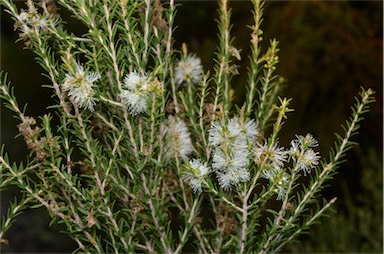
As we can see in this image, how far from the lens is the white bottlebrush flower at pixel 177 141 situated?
80 cm

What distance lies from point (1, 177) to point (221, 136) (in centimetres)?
29

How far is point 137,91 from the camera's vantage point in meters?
0.69

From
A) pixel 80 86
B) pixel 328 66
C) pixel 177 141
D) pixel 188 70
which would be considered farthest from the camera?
pixel 328 66

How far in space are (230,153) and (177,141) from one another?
12cm

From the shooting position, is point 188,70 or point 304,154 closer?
point 304,154

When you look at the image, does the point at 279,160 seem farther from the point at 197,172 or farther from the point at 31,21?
the point at 31,21

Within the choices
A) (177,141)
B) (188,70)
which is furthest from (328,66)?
(177,141)

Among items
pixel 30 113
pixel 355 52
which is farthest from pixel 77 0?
pixel 30 113

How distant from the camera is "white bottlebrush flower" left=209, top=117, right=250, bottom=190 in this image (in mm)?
694

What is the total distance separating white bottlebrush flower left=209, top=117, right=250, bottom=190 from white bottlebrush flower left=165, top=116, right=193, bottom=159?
0.31 ft

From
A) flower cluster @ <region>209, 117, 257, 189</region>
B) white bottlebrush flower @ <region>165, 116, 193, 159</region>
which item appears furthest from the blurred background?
flower cluster @ <region>209, 117, 257, 189</region>

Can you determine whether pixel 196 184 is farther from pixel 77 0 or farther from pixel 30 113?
pixel 30 113

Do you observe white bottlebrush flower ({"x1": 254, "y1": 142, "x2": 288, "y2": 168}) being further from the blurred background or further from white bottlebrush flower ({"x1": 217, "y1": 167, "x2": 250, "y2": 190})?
the blurred background

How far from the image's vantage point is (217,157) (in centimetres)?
71
